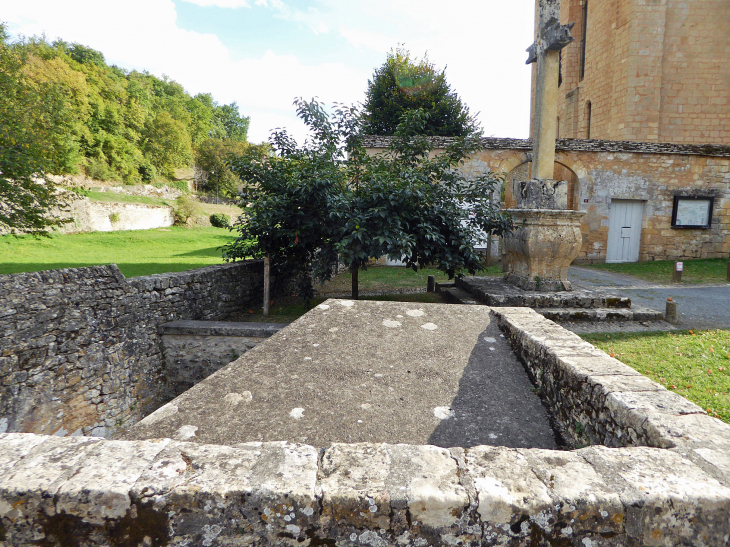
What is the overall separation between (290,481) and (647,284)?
1147cm

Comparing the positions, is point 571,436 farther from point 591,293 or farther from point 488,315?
point 591,293

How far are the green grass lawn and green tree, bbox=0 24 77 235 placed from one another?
537 inches

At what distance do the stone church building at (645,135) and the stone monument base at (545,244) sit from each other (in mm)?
6155

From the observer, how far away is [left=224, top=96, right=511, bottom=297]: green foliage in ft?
21.6

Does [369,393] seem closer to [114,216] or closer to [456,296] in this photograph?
[456,296]

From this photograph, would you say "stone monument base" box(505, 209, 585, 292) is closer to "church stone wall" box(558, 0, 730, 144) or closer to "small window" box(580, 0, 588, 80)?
"church stone wall" box(558, 0, 730, 144)

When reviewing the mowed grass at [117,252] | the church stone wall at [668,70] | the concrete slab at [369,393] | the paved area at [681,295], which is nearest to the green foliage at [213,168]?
the mowed grass at [117,252]

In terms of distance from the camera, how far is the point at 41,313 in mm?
4809

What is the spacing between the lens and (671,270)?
12305 mm

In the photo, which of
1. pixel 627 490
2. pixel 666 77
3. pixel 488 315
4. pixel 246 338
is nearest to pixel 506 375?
pixel 488 315

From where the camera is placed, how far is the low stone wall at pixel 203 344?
6.19 metres

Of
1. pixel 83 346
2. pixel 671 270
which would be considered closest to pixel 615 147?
pixel 671 270

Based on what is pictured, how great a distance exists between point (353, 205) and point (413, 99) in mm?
14498

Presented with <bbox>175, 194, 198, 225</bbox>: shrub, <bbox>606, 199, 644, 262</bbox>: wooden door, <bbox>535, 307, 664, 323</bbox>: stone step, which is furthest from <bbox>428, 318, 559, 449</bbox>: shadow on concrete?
<bbox>175, 194, 198, 225</bbox>: shrub
